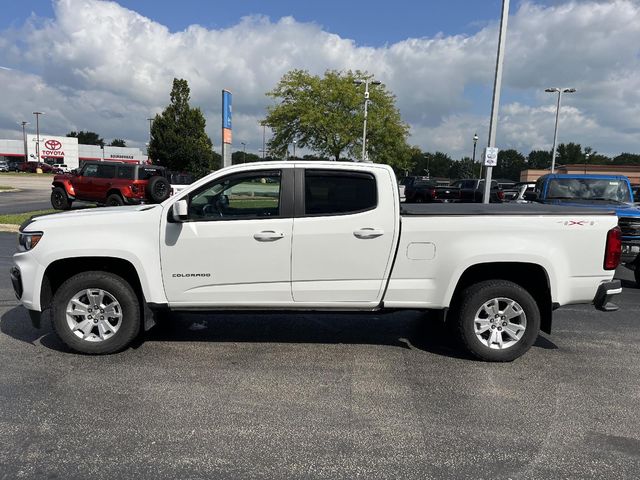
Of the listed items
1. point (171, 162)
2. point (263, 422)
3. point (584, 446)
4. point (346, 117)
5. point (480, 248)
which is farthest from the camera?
point (171, 162)

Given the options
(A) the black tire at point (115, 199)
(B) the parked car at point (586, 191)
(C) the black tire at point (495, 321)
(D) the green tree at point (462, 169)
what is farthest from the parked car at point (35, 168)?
(D) the green tree at point (462, 169)

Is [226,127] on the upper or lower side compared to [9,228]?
upper

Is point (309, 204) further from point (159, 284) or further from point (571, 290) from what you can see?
point (571, 290)

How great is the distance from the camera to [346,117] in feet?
116

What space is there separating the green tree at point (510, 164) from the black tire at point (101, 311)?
501 feet

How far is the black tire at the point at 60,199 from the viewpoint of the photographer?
64.4ft

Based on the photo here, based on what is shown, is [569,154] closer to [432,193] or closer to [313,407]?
[432,193]

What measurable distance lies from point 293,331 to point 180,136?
3967cm

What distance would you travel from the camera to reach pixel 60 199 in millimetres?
19781

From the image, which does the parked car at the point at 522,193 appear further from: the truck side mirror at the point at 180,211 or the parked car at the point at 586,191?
the truck side mirror at the point at 180,211

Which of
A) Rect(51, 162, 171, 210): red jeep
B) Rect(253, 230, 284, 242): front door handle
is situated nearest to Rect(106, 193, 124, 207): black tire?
Rect(51, 162, 171, 210): red jeep

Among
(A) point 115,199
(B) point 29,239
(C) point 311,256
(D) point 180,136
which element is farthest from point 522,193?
(D) point 180,136

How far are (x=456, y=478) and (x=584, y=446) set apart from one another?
103 centimetres

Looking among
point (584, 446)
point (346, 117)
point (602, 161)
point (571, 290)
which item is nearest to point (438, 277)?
point (571, 290)
